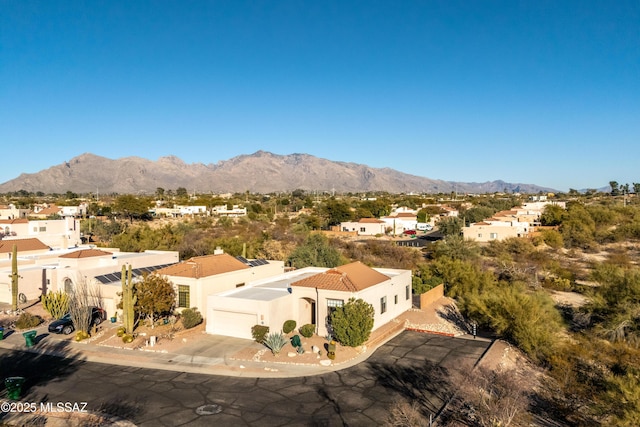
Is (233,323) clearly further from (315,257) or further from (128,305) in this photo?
(315,257)

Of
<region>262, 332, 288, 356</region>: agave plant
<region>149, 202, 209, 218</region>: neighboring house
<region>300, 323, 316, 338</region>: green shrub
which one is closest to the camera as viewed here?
<region>262, 332, 288, 356</region>: agave plant

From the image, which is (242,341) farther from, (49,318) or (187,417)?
(49,318)

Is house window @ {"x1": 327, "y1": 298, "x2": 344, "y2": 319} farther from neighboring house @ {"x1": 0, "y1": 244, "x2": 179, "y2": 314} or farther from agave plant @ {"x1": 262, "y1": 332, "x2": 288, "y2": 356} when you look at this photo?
neighboring house @ {"x1": 0, "y1": 244, "x2": 179, "y2": 314}

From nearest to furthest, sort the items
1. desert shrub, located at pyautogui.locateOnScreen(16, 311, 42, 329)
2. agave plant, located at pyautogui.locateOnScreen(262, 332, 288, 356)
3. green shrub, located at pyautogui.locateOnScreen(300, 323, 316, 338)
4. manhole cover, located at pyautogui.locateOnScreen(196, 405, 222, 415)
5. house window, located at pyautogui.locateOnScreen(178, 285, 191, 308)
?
manhole cover, located at pyautogui.locateOnScreen(196, 405, 222, 415) < agave plant, located at pyautogui.locateOnScreen(262, 332, 288, 356) < green shrub, located at pyautogui.locateOnScreen(300, 323, 316, 338) < desert shrub, located at pyautogui.locateOnScreen(16, 311, 42, 329) < house window, located at pyautogui.locateOnScreen(178, 285, 191, 308)

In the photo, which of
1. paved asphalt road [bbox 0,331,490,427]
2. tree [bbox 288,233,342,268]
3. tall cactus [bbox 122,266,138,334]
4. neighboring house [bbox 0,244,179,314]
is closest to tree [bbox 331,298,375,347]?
paved asphalt road [bbox 0,331,490,427]

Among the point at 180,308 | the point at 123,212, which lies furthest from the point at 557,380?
the point at 123,212

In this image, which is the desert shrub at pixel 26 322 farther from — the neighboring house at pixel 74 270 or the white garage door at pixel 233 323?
the white garage door at pixel 233 323

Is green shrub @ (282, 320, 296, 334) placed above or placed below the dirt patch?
above
